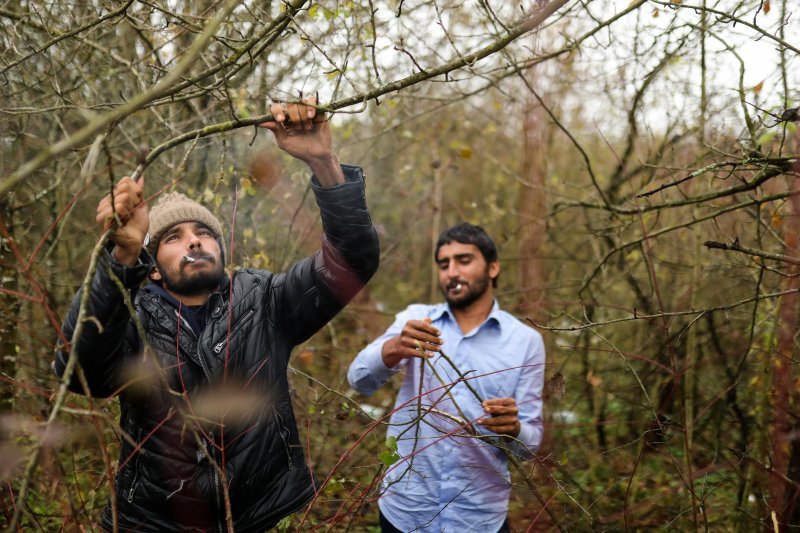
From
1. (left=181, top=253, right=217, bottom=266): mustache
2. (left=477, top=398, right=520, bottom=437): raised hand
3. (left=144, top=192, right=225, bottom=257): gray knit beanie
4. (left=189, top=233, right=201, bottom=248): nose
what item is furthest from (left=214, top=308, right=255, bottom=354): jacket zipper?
(left=477, top=398, right=520, bottom=437): raised hand

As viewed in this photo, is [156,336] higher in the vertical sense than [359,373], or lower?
higher

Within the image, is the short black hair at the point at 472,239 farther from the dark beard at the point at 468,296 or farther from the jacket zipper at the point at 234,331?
the jacket zipper at the point at 234,331

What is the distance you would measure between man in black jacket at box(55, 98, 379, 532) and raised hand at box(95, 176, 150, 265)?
20 mm

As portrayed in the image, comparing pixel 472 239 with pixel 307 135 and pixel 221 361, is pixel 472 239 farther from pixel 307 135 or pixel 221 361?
pixel 221 361

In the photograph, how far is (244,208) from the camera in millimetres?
4750

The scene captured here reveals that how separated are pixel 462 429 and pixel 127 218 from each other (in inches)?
60.7

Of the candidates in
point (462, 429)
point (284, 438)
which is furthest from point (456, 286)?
point (284, 438)

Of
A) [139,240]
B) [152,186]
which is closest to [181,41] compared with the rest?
[152,186]

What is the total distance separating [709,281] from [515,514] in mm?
2563

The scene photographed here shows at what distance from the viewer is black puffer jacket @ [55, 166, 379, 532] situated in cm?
207

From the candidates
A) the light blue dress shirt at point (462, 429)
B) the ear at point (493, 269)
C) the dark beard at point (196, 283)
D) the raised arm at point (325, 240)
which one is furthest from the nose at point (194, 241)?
the ear at point (493, 269)

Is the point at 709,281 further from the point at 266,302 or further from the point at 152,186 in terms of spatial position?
the point at 152,186

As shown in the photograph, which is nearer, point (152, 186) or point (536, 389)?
point (536, 389)

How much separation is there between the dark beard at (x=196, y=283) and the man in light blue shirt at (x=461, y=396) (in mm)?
785
